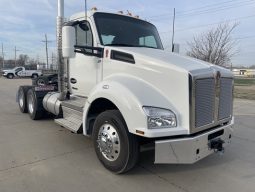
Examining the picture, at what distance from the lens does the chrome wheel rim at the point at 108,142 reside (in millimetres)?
4207

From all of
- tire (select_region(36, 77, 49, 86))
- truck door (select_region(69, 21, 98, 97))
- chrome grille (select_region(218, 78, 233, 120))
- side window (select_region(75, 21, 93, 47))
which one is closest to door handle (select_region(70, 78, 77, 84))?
truck door (select_region(69, 21, 98, 97))

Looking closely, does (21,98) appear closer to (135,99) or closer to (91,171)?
(91,171)

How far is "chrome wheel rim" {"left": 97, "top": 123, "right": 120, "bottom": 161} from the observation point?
166 inches

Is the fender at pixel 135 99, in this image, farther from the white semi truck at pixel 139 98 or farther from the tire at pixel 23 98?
the tire at pixel 23 98

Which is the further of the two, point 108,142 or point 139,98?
point 108,142

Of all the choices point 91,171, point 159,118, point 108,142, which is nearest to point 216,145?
point 159,118

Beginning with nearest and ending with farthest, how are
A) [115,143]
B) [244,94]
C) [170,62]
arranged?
[170,62] < [115,143] < [244,94]

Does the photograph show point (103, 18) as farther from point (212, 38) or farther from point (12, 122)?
point (212, 38)

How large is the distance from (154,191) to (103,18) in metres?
3.30

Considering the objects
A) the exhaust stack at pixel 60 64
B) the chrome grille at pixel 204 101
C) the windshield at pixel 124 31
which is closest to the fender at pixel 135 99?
the chrome grille at pixel 204 101

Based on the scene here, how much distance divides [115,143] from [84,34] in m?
2.37

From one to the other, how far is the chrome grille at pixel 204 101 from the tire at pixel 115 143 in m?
0.97

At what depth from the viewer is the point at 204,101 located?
13.1ft

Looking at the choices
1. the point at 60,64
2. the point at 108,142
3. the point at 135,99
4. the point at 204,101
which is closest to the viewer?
the point at 135,99
